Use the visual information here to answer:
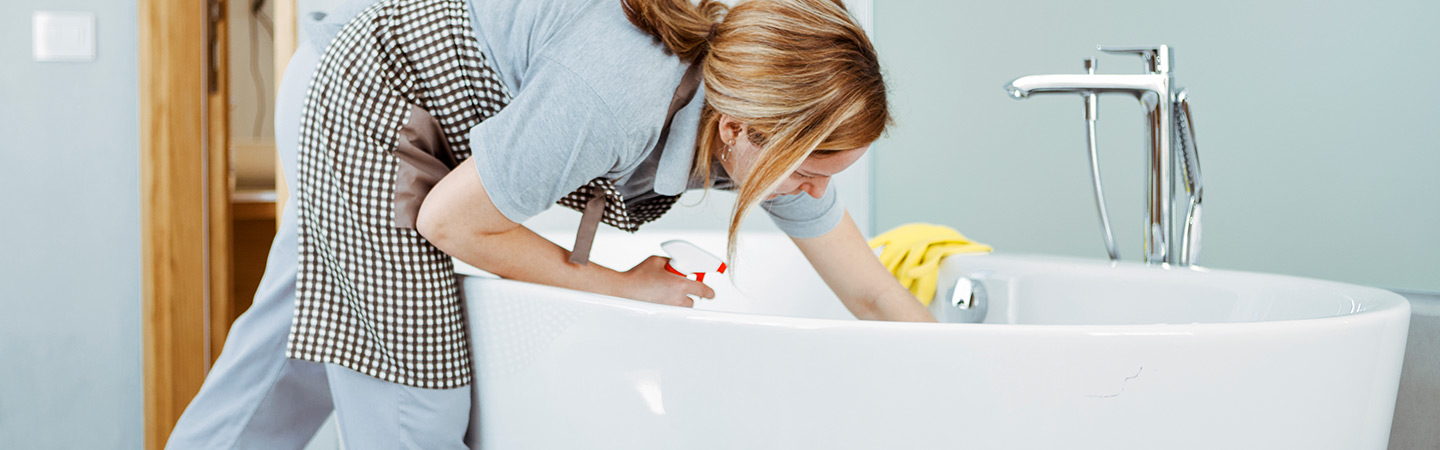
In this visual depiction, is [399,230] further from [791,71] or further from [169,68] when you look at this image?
[169,68]

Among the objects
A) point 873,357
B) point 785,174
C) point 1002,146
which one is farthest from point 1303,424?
point 1002,146

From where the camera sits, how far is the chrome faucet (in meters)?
1.05

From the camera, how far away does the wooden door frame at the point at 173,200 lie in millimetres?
1641

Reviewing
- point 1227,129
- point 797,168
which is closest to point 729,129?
point 797,168

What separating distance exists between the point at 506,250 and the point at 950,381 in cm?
41

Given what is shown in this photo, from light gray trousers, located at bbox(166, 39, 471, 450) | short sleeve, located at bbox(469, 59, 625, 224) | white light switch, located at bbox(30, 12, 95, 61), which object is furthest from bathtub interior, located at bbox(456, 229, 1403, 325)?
→ white light switch, located at bbox(30, 12, 95, 61)

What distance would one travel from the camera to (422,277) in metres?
0.81

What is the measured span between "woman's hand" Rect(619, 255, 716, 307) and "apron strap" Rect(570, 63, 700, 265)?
6cm

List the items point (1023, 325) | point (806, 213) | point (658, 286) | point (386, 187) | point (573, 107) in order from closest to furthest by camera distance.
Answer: point (1023, 325) < point (573, 107) < point (386, 187) < point (658, 286) < point (806, 213)

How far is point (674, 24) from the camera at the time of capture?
29.5 inches

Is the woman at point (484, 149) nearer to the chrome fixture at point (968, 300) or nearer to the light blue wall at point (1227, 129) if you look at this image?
the light blue wall at point (1227, 129)

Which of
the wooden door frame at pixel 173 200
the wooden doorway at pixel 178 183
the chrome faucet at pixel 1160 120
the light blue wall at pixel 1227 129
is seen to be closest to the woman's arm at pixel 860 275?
the light blue wall at pixel 1227 129

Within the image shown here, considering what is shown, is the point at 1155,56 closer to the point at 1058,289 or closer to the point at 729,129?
the point at 1058,289

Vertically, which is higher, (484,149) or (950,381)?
(484,149)
